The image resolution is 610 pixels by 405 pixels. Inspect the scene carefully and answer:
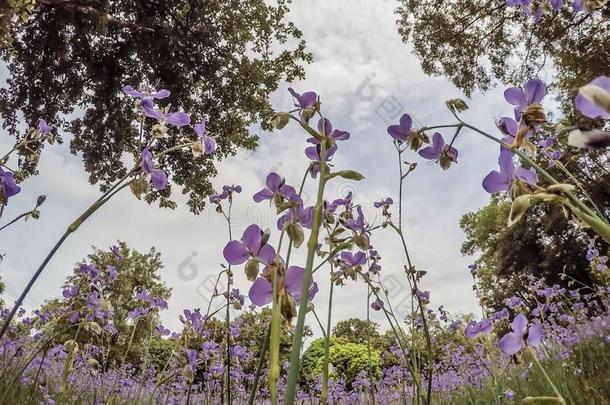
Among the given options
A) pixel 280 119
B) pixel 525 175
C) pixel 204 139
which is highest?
pixel 204 139

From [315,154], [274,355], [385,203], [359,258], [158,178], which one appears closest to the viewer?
[274,355]

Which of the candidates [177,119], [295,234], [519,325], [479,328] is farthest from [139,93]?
[479,328]

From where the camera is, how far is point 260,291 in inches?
31.4

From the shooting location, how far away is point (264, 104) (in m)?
12.3

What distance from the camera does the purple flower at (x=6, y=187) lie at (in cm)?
132

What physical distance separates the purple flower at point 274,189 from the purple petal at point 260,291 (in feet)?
1.16

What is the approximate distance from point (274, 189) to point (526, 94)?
0.65 meters

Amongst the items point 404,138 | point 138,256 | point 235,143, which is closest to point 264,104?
point 235,143

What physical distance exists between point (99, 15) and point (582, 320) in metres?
9.24

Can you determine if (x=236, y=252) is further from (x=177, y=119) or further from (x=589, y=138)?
(x=177, y=119)

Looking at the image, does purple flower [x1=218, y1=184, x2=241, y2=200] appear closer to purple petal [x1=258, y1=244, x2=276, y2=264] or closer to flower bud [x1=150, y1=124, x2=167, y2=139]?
flower bud [x1=150, y1=124, x2=167, y2=139]

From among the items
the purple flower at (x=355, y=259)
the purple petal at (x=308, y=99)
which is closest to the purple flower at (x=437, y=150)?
the purple petal at (x=308, y=99)

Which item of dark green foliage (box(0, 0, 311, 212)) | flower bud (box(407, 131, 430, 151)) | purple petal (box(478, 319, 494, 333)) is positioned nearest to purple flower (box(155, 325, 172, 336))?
purple petal (box(478, 319, 494, 333))

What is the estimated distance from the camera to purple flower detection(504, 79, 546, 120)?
3.38 ft
